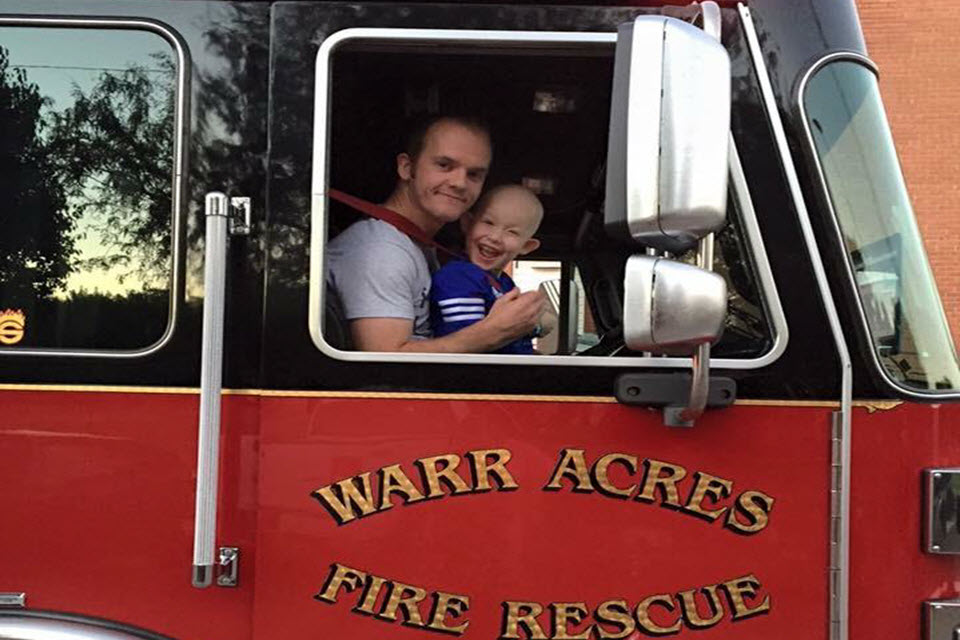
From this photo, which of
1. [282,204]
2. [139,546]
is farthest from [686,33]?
[139,546]

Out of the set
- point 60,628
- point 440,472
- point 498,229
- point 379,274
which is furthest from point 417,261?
point 60,628

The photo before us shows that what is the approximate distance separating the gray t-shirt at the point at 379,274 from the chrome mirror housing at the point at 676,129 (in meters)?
0.67

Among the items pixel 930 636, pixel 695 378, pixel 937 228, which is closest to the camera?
pixel 695 378

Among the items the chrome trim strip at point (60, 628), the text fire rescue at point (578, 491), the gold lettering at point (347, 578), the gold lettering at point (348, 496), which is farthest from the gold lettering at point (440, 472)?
the chrome trim strip at point (60, 628)

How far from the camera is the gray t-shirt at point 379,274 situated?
2.18m

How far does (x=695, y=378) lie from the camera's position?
1.86 meters

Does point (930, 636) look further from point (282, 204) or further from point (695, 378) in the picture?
point (282, 204)

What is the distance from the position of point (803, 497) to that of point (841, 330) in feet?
1.22

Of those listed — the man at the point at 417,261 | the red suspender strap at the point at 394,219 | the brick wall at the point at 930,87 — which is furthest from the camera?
the brick wall at the point at 930,87

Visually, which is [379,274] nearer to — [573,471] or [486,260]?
[486,260]

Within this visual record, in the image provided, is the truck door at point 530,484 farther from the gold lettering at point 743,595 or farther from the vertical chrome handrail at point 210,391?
the vertical chrome handrail at point 210,391

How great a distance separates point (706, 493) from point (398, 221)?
0.99m

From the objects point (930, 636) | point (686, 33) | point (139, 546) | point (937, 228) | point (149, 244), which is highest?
point (937, 228)

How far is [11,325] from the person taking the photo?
2.11 metres
